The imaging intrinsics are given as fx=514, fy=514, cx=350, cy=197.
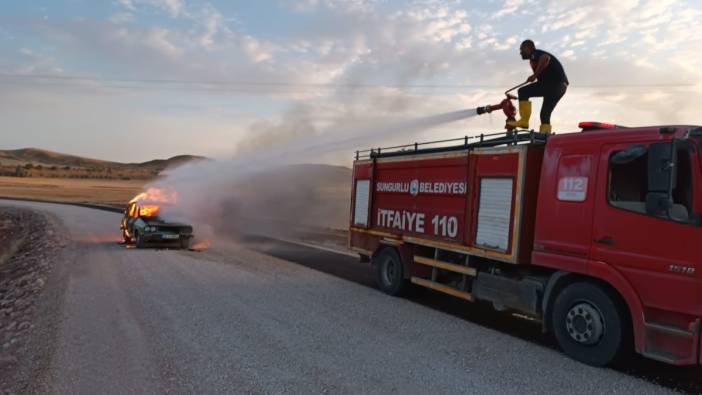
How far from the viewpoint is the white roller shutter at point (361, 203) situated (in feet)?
35.9

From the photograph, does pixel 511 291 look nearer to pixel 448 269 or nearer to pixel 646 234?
pixel 448 269

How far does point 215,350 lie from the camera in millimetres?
5992

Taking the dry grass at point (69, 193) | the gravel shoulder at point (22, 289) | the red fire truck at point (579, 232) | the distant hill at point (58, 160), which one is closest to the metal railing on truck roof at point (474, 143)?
the red fire truck at point (579, 232)

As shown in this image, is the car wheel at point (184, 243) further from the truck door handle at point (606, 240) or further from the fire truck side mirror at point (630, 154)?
the fire truck side mirror at point (630, 154)

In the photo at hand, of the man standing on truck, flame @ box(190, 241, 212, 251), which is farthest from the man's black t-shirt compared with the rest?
flame @ box(190, 241, 212, 251)

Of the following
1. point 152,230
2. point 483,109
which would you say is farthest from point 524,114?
point 152,230

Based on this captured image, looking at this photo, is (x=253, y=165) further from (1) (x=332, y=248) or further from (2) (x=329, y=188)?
(2) (x=329, y=188)

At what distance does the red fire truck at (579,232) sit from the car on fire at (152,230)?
884 centimetres

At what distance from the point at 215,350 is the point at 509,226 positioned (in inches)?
164

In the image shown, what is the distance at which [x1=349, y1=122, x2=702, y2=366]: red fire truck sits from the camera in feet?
16.9

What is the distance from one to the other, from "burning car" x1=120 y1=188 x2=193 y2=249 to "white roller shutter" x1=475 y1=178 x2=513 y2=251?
1065cm

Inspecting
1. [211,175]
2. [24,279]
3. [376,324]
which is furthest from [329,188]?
[376,324]

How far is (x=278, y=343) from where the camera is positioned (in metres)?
6.29

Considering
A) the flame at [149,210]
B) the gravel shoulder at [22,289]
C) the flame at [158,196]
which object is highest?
the flame at [158,196]
